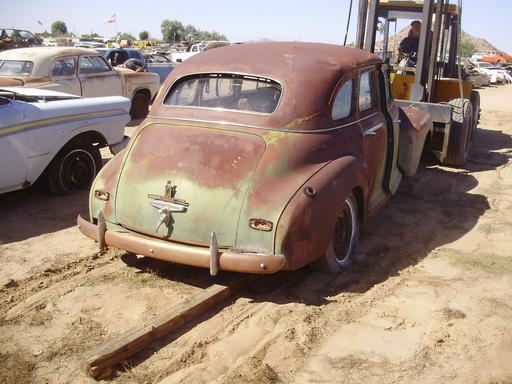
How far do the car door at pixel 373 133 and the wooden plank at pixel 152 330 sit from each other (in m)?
1.62

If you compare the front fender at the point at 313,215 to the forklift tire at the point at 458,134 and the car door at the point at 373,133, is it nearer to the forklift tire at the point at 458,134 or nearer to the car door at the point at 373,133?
the car door at the point at 373,133

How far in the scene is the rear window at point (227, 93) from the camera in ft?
15.0

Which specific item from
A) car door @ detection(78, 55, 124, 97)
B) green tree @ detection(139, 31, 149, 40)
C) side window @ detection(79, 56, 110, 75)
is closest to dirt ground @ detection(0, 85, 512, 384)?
car door @ detection(78, 55, 124, 97)

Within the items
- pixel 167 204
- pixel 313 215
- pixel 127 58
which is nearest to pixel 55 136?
pixel 167 204

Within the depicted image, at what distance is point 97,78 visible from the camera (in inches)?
447

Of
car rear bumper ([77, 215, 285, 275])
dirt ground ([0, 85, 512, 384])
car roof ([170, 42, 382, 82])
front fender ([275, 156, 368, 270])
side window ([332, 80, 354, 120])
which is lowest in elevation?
dirt ground ([0, 85, 512, 384])

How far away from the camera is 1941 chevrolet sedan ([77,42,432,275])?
3980mm

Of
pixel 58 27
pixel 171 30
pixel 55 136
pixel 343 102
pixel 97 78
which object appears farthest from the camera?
pixel 58 27

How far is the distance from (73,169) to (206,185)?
3287 millimetres

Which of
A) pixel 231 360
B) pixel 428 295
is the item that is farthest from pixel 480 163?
pixel 231 360

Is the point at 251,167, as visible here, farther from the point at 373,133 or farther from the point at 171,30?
the point at 171,30

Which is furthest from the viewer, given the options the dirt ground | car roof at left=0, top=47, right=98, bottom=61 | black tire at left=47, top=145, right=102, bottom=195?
car roof at left=0, top=47, right=98, bottom=61

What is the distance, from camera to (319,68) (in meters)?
4.64

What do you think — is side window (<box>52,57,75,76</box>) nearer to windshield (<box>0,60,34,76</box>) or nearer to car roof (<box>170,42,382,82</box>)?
windshield (<box>0,60,34,76</box>)
